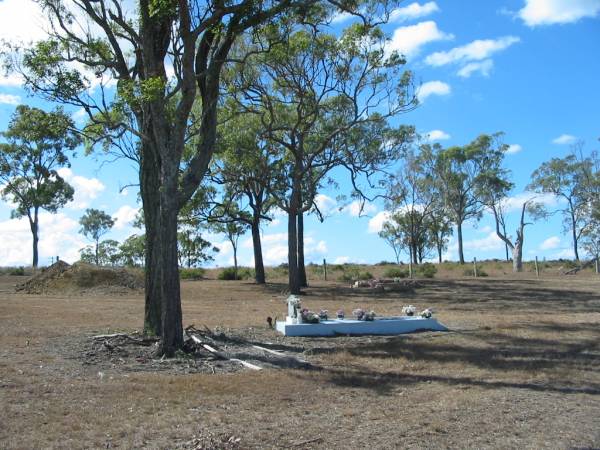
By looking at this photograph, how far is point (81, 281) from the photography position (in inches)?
1183

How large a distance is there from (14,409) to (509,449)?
5301mm

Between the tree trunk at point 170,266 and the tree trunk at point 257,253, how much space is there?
81.4 ft

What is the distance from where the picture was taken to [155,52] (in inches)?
486

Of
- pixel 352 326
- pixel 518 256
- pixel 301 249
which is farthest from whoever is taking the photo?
pixel 518 256

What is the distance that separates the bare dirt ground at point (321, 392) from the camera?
6391 mm

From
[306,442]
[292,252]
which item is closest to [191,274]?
[292,252]

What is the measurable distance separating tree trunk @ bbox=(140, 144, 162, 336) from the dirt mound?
16.7 metres

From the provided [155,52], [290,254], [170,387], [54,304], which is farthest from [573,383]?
[290,254]

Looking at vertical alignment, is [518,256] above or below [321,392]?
above

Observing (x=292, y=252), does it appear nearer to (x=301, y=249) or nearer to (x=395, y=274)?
(x=301, y=249)

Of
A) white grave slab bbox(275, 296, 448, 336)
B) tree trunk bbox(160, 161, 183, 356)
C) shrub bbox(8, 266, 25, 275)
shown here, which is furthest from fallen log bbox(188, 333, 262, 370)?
shrub bbox(8, 266, 25, 275)

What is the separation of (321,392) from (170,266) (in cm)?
393

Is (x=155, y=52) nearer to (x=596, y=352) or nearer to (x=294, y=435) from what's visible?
(x=294, y=435)

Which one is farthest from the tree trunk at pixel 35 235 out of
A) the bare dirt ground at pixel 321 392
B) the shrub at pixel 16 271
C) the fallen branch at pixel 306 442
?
the fallen branch at pixel 306 442
